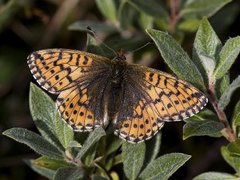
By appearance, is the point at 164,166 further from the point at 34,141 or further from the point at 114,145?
the point at 34,141

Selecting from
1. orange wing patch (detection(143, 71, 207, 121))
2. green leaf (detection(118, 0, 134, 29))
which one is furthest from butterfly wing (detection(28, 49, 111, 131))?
green leaf (detection(118, 0, 134, 29))

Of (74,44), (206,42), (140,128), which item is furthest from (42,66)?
(74,44)

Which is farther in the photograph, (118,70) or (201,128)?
(118,70)

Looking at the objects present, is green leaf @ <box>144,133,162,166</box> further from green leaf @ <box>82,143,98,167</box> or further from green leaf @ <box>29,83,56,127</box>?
green leaf @ <box>29,83,56,127</box>

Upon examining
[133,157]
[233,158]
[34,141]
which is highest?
[34,141]

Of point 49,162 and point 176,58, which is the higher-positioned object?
point 176,58

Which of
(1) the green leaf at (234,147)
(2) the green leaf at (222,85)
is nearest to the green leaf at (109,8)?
(2) the green leaf at (222,85)

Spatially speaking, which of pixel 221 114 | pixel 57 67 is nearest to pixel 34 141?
pixel 57 67
